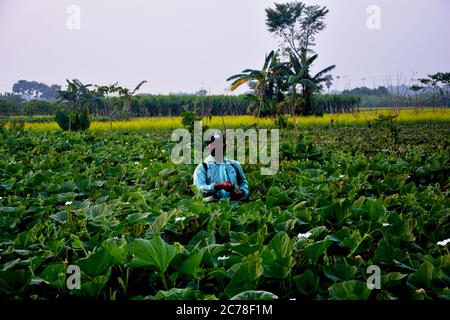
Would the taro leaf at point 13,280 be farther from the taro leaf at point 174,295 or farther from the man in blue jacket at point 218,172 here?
the man in blue jacket at point 218,172

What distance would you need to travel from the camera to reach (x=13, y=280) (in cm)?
147

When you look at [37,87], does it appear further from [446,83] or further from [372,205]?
[372,205]

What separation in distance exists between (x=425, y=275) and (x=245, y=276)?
0.58 m

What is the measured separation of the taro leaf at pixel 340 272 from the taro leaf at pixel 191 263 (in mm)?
425

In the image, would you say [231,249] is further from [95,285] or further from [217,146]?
[217,146]

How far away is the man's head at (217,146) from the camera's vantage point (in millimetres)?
3723

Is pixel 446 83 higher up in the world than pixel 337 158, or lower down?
higher up

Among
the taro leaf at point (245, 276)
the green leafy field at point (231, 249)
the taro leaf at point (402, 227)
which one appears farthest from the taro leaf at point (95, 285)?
the taro leaf at point (402, 227)

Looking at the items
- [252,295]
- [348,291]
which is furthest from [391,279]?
[252,295]
